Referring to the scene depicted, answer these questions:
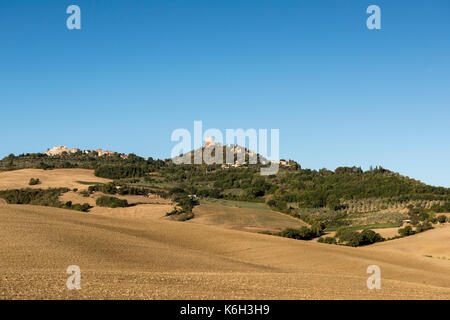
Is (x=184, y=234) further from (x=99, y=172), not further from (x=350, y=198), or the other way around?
(x=99, y=172)

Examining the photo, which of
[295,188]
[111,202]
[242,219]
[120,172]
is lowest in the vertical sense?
[242,219]

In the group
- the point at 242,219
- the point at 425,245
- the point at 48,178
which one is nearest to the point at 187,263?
the point at 425,245

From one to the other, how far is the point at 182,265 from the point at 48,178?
92.0 metres

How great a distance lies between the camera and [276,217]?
3388 inches

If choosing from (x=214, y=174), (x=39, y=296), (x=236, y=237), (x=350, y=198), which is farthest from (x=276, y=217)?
(x=39, y=296)

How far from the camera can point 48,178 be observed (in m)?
112

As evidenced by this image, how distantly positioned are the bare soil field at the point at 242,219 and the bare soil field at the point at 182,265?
20.0 meters

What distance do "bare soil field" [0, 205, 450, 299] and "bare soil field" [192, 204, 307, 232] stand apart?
65.6ft

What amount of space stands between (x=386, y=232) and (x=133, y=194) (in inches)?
1988

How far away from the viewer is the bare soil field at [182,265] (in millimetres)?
16391

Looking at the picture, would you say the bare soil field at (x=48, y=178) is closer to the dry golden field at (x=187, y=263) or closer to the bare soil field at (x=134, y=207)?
the bare soil field at (x=134, y=207)

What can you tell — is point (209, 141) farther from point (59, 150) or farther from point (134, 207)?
point (134, 207)

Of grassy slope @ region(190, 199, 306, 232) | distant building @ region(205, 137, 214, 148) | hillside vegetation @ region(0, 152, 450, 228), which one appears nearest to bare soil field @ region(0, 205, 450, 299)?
grassy slope @ region(190, 199, 306, 232)

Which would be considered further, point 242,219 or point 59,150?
point 59,150
